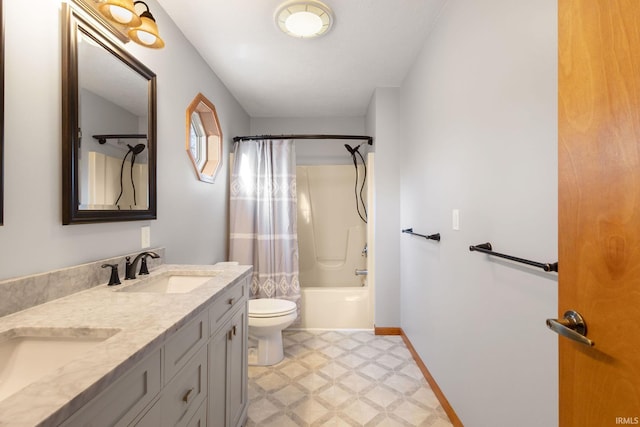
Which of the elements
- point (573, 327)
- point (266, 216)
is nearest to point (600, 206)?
point (573, 327)

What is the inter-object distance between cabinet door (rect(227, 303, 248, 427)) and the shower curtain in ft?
3.99

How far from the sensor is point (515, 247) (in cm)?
107

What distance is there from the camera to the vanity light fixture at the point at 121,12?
1.18m

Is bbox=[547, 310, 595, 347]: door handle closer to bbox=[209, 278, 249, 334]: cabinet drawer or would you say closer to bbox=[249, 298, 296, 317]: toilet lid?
bbox=[209, 278, 249, 334]: cabinet drawer

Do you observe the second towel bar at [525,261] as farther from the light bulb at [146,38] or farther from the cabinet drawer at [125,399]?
the light bulb at [146,38]

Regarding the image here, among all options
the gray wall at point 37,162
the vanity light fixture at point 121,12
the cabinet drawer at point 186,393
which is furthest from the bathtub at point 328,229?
the cabinet drawer at point 186,393

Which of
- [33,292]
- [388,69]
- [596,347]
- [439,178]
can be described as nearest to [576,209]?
[596,347]

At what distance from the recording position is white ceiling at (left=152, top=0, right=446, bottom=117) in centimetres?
172

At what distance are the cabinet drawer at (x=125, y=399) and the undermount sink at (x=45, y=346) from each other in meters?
0.14

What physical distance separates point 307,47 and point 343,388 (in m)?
2.41

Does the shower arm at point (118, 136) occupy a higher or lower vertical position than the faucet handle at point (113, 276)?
higher

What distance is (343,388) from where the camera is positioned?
193 centimetres

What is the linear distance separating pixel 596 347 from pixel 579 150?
40 centimetres

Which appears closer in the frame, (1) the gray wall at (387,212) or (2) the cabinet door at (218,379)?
(2) the cabinet door at (218,379)
